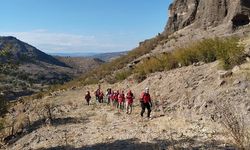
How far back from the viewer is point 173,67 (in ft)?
102

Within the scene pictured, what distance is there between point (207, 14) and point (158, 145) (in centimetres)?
3475

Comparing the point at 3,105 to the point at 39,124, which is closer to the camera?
the point at 3,105

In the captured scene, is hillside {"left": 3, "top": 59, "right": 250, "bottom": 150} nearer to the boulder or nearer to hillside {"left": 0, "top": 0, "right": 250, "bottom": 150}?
hillside {"left": 0, "top": 0, "right": 250, "bottom": 150}

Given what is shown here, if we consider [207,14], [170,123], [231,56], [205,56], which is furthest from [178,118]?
[207,14]

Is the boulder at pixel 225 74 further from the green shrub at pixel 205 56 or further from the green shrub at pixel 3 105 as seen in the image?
the green shrub at pixel 3 105

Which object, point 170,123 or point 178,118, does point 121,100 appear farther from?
point 170,123

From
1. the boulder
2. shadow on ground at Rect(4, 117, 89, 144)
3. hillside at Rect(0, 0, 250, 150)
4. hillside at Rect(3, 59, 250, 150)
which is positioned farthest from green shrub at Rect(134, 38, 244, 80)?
shadow on ground at Rect(4, 117, 89, 144)

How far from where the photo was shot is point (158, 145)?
43.8 feet

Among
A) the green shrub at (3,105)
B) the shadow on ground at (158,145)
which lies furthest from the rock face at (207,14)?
the green shrub at (3,105)

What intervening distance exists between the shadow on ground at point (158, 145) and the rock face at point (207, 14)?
971 inches

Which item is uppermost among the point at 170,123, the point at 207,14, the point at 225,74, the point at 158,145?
the point at 207,14

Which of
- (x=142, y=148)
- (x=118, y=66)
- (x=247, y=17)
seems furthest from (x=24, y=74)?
(x=118, y=66)

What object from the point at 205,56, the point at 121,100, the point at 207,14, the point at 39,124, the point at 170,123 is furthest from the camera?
the point at 207,14

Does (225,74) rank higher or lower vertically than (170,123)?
higher
